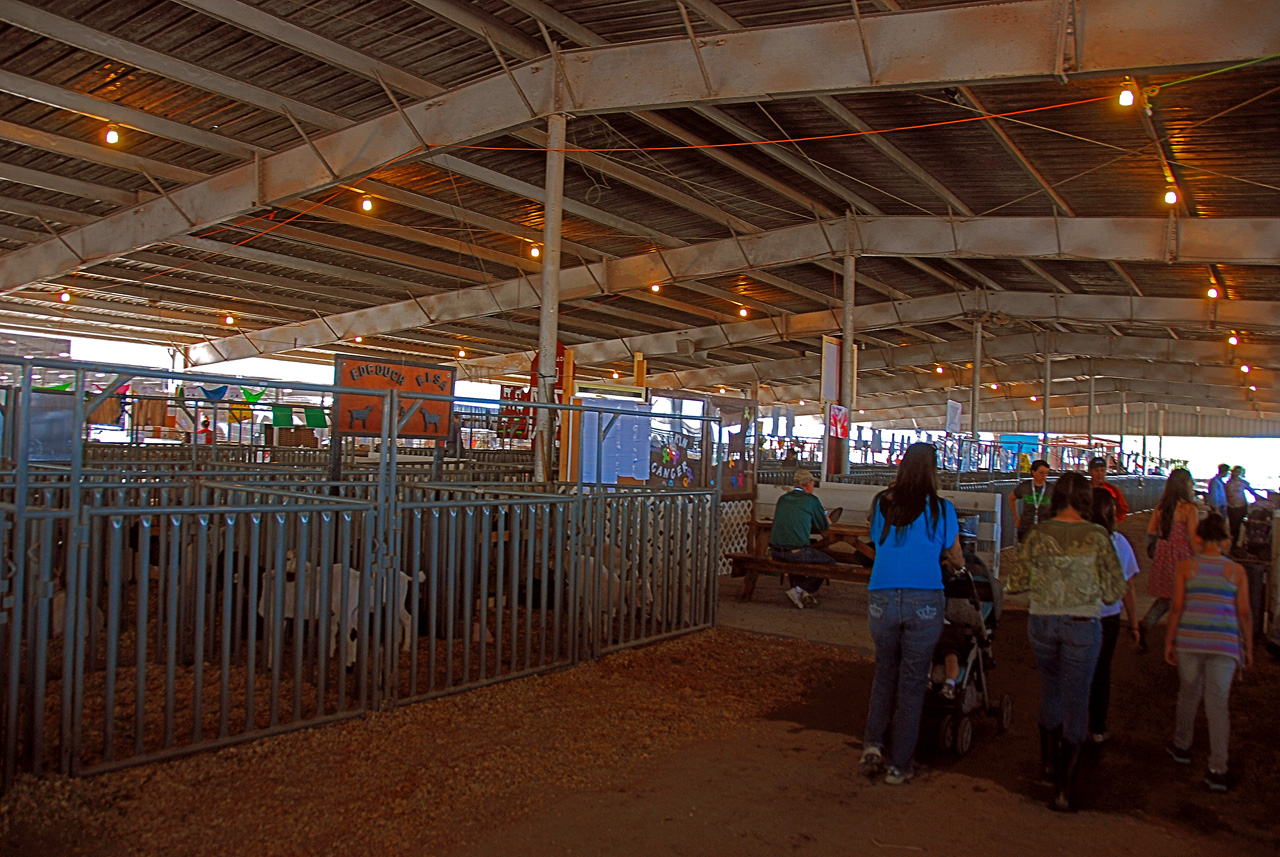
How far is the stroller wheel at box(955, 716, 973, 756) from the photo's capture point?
5449 millimetres

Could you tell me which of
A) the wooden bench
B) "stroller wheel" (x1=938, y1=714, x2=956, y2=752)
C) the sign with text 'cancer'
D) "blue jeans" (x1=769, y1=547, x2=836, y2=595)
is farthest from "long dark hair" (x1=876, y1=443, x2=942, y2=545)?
"blue jeans" (x1=769, y1=547, x2=836, y2=595)

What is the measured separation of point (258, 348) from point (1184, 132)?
90.7 ft

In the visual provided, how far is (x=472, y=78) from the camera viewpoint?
1234 cm

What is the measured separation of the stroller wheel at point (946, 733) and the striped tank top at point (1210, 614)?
1.37 m

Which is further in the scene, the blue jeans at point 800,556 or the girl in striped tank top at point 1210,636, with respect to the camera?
the blue jeans at point 800,556

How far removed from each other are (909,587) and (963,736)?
3.97 ft

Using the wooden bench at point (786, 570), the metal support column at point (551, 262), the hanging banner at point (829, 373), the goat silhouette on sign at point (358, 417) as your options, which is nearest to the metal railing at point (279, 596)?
the goat silhouette on sign at point (358, 417)

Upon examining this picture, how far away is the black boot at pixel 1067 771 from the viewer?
4.73 meters

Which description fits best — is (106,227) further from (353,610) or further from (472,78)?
(353,610)

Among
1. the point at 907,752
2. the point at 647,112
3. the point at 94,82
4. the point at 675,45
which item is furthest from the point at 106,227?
the point at 907,752

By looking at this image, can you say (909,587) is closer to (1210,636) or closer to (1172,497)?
(1210,636)

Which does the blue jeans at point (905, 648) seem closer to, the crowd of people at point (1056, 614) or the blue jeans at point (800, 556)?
the crowd of people at point (1056, 614)

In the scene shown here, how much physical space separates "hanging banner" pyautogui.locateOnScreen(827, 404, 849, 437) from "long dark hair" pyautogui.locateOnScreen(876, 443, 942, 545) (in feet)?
42.0

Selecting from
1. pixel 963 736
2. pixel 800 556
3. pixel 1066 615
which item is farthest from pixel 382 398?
pixel 1066 615
